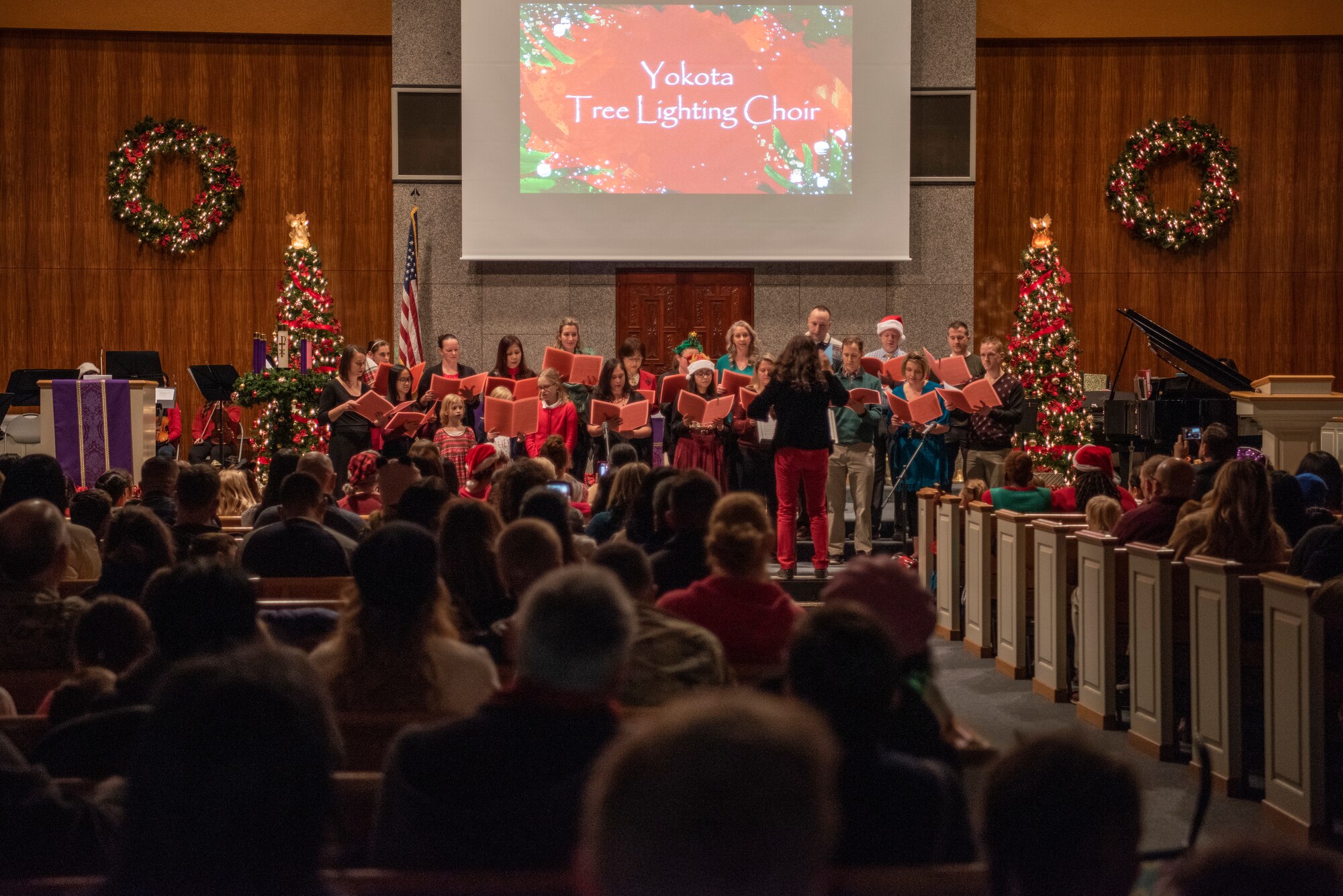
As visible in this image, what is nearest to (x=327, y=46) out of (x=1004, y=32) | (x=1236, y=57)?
(x=1004, y=32)

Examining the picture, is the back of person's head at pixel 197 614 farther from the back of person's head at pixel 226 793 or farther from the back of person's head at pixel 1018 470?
the back of person's head at pixel 1018 470

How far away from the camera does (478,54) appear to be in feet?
41.6

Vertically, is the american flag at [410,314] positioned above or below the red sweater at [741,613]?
above

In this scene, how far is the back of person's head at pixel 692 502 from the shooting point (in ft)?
13.6

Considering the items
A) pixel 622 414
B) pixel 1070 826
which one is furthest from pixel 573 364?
pixel 1070 826

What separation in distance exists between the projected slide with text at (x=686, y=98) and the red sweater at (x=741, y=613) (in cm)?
981

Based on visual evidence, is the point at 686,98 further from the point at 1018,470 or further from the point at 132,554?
the point at 132,554

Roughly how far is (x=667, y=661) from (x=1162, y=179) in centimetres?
1275

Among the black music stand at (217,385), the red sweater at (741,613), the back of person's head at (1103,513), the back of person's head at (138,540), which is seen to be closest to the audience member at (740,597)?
the red sweater at (741,613)


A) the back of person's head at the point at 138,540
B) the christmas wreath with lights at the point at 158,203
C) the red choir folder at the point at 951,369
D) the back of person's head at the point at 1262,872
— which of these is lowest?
the back of person's head at the point at 138,540

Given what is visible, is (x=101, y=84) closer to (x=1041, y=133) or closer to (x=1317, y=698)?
(x=1041, y=133)

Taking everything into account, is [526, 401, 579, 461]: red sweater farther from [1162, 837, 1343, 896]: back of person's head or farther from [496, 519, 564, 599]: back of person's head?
[1162, 837, 1343, 896]: back of person's head

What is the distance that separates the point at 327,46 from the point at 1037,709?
36.2 ft

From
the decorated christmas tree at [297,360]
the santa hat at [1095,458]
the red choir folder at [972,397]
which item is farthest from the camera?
the decorated christmas tree at [297,360]
